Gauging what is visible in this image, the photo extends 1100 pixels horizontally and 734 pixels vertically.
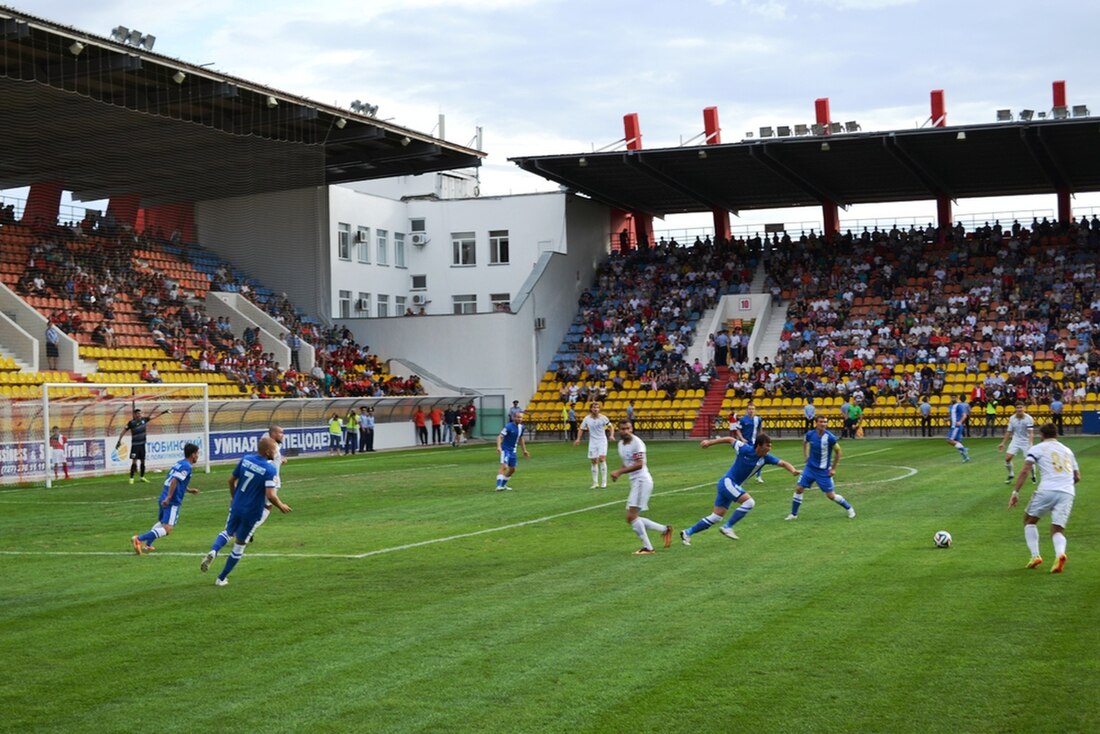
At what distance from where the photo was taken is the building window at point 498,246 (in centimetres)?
6638

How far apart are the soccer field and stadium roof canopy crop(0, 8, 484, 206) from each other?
69.5ft

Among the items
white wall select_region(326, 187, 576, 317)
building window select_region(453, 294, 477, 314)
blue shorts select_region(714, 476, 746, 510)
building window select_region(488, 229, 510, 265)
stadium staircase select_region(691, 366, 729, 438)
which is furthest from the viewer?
building window select_region(453, 294, 477, 314)

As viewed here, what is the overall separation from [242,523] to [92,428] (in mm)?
24256

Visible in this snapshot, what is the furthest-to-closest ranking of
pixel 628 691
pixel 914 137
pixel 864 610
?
pixel 914 137, pixel 864 610, pixel 628 691

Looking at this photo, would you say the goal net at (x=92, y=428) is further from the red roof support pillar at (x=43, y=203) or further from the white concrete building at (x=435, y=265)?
the white concrete building at (x=435, y=265)

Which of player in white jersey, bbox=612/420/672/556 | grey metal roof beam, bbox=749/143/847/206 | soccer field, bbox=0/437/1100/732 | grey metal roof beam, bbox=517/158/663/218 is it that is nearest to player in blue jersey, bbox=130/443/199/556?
soccer field, bbox=0/437/1100/732

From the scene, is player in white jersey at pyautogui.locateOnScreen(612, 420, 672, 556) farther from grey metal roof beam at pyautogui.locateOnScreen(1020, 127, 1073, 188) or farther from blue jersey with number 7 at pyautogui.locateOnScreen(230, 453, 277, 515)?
grey metal roof beam at pyautogui.locateOnScreen(1020, 127, 1073, 188)

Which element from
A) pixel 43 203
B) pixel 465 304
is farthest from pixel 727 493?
pixel 465 304

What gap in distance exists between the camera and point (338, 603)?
1430 cm

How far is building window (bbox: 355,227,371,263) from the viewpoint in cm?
6260

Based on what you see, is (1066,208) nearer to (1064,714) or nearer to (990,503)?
(990,503)

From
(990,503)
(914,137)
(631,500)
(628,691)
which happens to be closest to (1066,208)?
(914,137)

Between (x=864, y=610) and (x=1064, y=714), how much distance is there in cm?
408

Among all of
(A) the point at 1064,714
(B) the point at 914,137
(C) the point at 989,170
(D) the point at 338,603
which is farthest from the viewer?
(C) the point at 989,170
